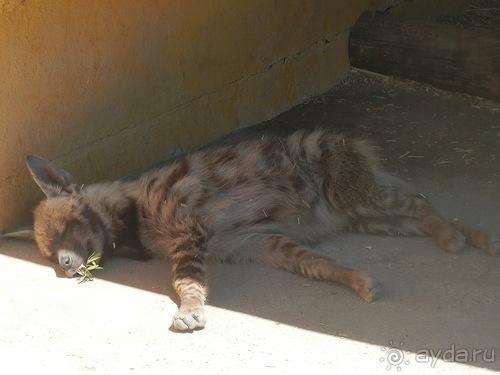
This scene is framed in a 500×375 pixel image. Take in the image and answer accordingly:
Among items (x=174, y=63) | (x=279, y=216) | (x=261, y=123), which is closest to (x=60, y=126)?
(x=174, y=63)

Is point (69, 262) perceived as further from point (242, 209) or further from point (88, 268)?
point (242, 209)

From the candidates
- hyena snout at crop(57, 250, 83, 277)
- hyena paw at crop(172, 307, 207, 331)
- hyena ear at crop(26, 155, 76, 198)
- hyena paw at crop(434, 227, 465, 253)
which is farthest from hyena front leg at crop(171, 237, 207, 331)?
hyena paw at crop(434, 227, 465, 253)

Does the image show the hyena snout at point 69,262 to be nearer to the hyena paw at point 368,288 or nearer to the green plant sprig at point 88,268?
the green plant sprig at point 88,268

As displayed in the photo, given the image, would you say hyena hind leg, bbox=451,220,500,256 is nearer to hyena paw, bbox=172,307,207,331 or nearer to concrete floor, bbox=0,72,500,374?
concrete floor, bbox=0,72,500,374

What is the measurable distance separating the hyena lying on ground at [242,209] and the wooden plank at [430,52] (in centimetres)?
173

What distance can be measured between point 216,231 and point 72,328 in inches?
42.4

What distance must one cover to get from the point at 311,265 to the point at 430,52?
2819 mm

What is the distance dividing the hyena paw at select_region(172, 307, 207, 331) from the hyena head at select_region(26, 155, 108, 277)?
0.80m

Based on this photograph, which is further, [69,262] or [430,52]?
[430,52]

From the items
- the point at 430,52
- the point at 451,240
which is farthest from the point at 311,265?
the point at 430,52

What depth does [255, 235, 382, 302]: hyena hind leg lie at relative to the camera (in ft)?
14.5

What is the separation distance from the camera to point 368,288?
4414 millimetres

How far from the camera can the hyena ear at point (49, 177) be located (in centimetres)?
495

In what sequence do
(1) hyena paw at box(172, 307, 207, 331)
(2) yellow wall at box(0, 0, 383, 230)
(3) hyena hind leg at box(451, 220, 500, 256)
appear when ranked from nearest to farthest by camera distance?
(1) hyena paw at box(172, 307, 207, 331) → (3) hyena hind leg at box(451, 220, 500, 256) → (2) yellow wall at box(0, 0, 383, 230)
